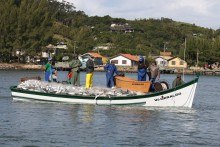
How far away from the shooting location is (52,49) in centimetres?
15025

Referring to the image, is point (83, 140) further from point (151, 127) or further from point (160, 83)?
point (160, 83)

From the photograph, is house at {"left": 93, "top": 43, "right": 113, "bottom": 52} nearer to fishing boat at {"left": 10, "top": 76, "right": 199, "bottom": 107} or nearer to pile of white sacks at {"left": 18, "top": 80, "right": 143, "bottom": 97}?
pile of white sacks at {"left": 18, "top": 80, "right": 143, "bottom": 97}

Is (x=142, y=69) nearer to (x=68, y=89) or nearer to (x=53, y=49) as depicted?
(x=68, y=89)

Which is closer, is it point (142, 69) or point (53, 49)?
point (142, 69)

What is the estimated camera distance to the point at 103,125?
2495 centimetres

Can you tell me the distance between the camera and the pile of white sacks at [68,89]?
3147cm

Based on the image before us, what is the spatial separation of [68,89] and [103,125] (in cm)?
748

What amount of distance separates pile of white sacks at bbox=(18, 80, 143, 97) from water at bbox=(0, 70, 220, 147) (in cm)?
73

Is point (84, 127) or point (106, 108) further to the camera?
point (106, 108)

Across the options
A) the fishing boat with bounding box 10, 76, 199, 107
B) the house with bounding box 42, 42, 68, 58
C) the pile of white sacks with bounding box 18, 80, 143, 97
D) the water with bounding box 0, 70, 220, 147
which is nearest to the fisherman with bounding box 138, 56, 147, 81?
the pile of white sacks with bounding box 18, 80, 143, 97

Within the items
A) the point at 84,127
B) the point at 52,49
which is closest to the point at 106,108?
the point at 84,127

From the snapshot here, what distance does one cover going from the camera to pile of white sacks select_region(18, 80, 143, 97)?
31469mm

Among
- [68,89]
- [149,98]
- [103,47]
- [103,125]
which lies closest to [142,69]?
[149,98]

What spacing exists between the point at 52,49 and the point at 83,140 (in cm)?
13010
